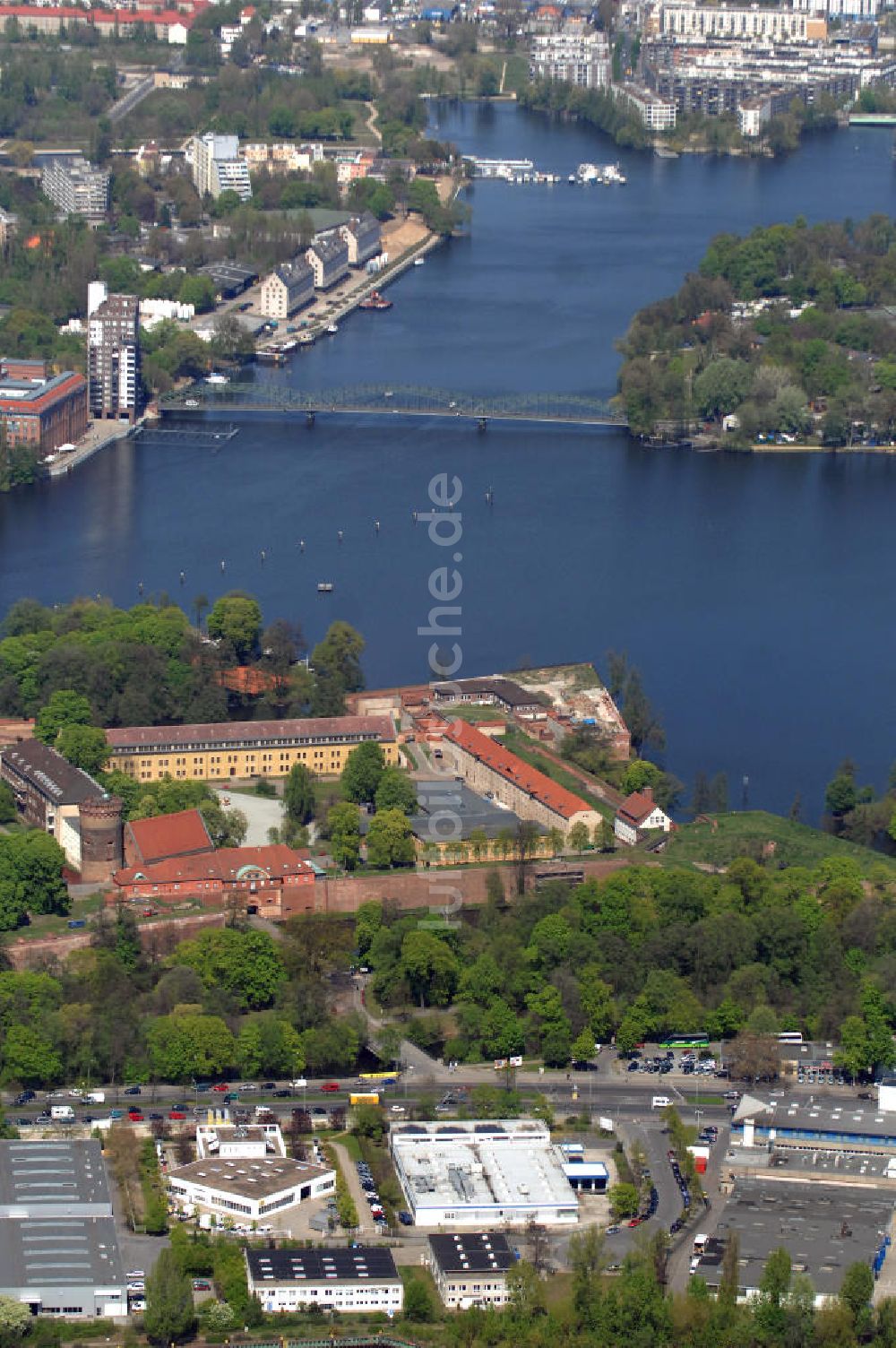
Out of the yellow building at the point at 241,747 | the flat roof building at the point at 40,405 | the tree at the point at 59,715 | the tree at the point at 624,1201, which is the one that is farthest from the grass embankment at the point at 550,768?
the flat roof building at the point at 40,405

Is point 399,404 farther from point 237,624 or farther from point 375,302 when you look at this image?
point 237,624

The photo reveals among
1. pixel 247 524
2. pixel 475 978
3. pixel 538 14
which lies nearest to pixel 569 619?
pixel 247 524

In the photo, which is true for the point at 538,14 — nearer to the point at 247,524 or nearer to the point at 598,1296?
the point at 247,524

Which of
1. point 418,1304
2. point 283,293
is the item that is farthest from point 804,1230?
point 283,293

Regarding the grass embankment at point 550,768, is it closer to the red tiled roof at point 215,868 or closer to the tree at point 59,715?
the red tiled roof at point 215,868

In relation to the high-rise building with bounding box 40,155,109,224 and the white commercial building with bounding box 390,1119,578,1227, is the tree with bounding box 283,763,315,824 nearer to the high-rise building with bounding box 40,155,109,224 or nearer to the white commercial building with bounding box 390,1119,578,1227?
the white commercial building with bounding box 390,1119,578,1227

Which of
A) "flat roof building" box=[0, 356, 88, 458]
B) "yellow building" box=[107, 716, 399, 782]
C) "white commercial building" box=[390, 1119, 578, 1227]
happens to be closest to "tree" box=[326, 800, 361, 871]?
"yellow building" box=[107, 716, 399, 782]
